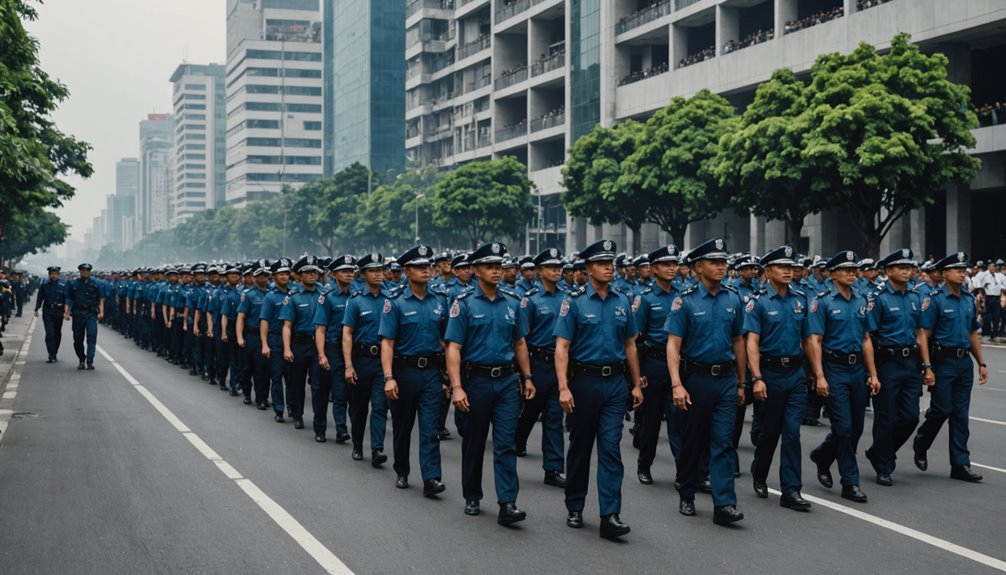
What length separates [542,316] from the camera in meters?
9.70

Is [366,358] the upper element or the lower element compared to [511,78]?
lower

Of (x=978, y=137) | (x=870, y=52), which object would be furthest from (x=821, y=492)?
(x=978, y=137)

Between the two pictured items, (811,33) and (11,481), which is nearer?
(11,481)

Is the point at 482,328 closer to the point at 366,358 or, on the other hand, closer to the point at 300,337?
the point at 366,358

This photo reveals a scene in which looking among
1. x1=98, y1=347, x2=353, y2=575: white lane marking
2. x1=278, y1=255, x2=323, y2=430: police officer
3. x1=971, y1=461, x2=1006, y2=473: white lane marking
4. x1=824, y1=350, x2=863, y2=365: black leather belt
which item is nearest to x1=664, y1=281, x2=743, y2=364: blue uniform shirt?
x1=824, y1=350, x2=863, y2=365: black leather belt

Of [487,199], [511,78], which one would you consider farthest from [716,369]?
[511,78]

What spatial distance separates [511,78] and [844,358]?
6094cm

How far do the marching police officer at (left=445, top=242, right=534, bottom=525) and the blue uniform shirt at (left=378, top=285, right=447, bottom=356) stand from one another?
816 millimetres

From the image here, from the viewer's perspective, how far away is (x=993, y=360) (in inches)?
880

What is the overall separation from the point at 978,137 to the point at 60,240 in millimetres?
67677

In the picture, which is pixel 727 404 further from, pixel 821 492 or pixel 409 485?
pixel 409 485

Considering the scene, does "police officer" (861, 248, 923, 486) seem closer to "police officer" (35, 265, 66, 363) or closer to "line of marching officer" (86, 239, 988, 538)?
"line of marching officer" (86, 239, 988, 538)

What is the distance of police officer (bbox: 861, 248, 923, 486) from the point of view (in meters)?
9.34

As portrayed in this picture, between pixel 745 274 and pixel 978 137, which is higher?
pixel 978 137
